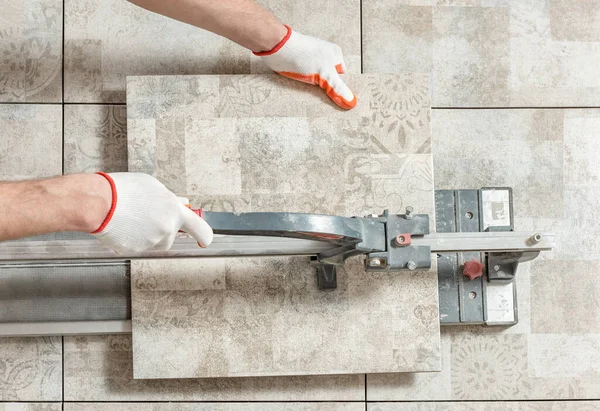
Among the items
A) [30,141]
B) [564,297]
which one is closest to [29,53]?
[30,141]

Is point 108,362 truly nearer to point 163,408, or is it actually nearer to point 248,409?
point 163,408

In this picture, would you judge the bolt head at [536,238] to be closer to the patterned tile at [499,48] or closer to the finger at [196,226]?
the patterned tile at [499,48]

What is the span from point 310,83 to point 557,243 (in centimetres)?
88

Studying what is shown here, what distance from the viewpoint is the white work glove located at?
46.9 inches

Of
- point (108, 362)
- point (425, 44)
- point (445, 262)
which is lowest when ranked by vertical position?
point (108, 362)

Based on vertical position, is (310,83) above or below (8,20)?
below

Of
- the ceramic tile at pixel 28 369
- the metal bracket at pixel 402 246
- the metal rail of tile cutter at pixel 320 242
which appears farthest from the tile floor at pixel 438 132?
the metal bracket at pixel 402 246

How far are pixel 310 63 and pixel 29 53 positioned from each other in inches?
32.9

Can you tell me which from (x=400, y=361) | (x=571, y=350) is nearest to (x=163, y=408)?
(x=400, y=361)

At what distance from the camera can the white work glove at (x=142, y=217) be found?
3.91ft

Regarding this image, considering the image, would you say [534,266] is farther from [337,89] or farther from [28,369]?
[28,369]

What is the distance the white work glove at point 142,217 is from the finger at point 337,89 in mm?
587

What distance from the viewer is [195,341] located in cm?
167

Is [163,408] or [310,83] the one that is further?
[163,408]
